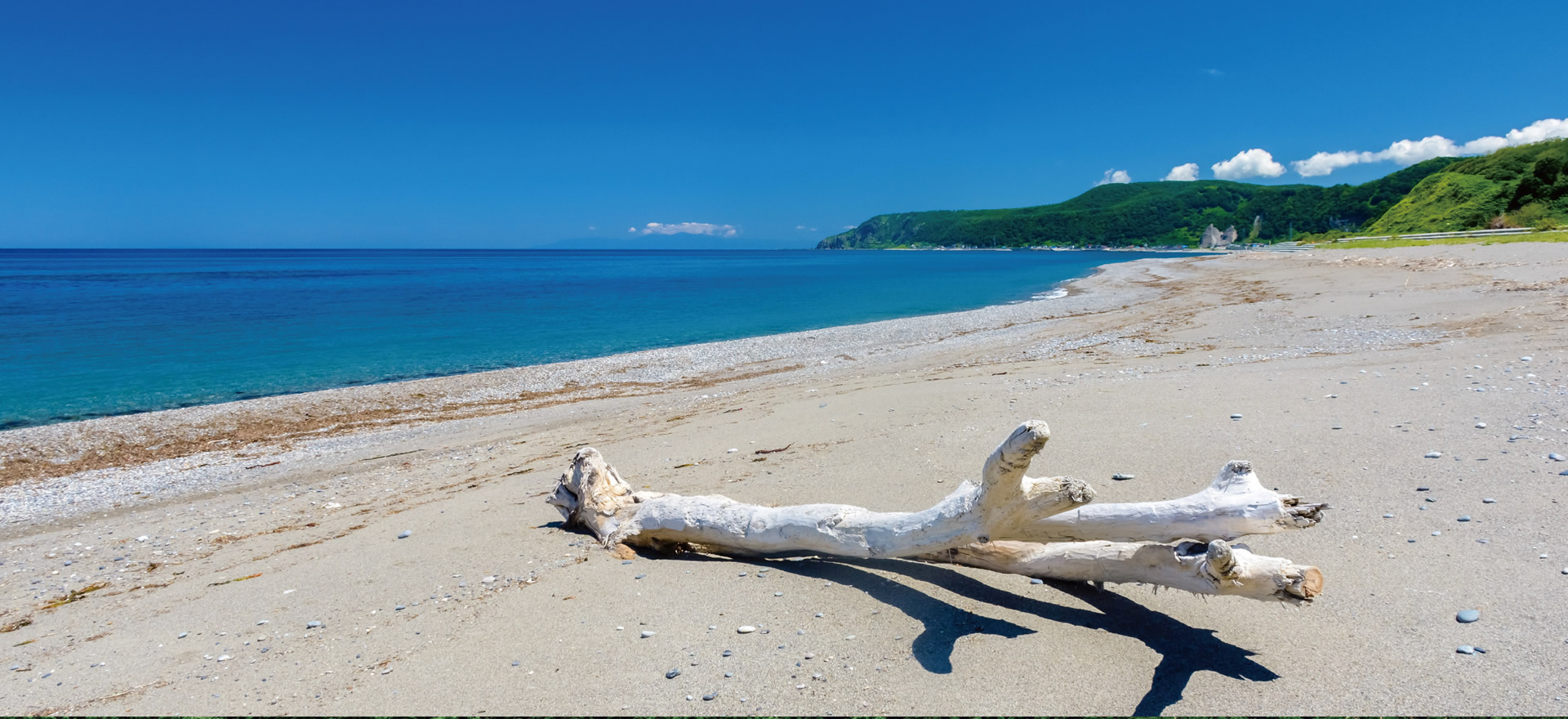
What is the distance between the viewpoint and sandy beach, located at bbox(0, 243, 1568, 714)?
11.7 ft

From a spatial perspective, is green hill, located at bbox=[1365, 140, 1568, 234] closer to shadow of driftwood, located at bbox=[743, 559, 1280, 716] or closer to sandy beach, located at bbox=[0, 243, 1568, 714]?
sandy beach, located at bbox=[0, 243, 1568, 714]

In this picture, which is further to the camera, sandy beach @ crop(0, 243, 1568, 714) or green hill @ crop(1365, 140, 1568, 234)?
green hill @ crop(1365, 140, 1568, 234)

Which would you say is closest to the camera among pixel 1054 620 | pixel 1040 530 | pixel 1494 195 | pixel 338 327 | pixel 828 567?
pixel 1054 620

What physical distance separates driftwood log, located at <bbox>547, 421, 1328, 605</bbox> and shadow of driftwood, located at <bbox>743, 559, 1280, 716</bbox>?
0.50 feet

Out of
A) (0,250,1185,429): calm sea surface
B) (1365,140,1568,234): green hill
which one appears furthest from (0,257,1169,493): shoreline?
(1365,140,1568,234): green hill

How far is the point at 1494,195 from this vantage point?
62344 millimetres

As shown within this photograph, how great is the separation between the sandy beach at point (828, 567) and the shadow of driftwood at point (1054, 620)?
0.02m

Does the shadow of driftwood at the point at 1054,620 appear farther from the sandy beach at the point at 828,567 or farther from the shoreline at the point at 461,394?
the shoreline at the point at 461,394

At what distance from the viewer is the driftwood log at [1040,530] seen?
3.44 m

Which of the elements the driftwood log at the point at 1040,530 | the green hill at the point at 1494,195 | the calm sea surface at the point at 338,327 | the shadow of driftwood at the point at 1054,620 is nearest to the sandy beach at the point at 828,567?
the shadow of driftwood at the point at 1054,620

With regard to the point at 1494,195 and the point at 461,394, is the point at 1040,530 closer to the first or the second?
the point at 461,394

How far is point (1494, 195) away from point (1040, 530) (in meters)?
85.5

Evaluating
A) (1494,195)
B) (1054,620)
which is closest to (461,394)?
(1054,620)

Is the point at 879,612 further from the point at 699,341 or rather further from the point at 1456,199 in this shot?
the point at 1456,199
